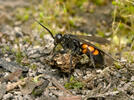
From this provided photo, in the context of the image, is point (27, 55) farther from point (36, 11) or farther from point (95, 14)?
point (95, 14)

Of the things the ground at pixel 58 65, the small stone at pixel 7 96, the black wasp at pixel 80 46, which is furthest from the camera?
the black wasp at pixel 80 46

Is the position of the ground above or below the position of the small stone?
above

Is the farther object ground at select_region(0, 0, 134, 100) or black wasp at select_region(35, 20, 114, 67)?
black wasp at select_region(35, 20, 114, 67)

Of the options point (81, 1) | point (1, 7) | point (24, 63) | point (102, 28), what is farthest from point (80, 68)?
point (1, 7)

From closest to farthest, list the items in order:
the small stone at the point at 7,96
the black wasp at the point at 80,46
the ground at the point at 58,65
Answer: the small stone at the point at 7,96 → the ground at the point at 58,65 → the black wasp at the point at 80,46

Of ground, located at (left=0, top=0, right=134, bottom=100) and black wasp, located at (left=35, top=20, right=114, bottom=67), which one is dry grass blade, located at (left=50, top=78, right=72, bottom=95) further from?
black wasp, located at (left=35, top=20, right=114, bottom=67)

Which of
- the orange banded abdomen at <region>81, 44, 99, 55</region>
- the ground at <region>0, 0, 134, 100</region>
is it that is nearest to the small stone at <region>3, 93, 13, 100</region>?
the ground at <region>0, 0, 134, 100</region>

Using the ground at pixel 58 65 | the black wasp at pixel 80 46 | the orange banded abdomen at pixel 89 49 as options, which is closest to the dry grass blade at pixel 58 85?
the ground at pixel 58 65

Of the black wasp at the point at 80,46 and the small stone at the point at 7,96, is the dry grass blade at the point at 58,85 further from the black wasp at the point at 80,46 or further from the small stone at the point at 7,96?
the small stone at the point at 7,96

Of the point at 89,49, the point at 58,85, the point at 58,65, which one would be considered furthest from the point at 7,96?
the point at 89,49
